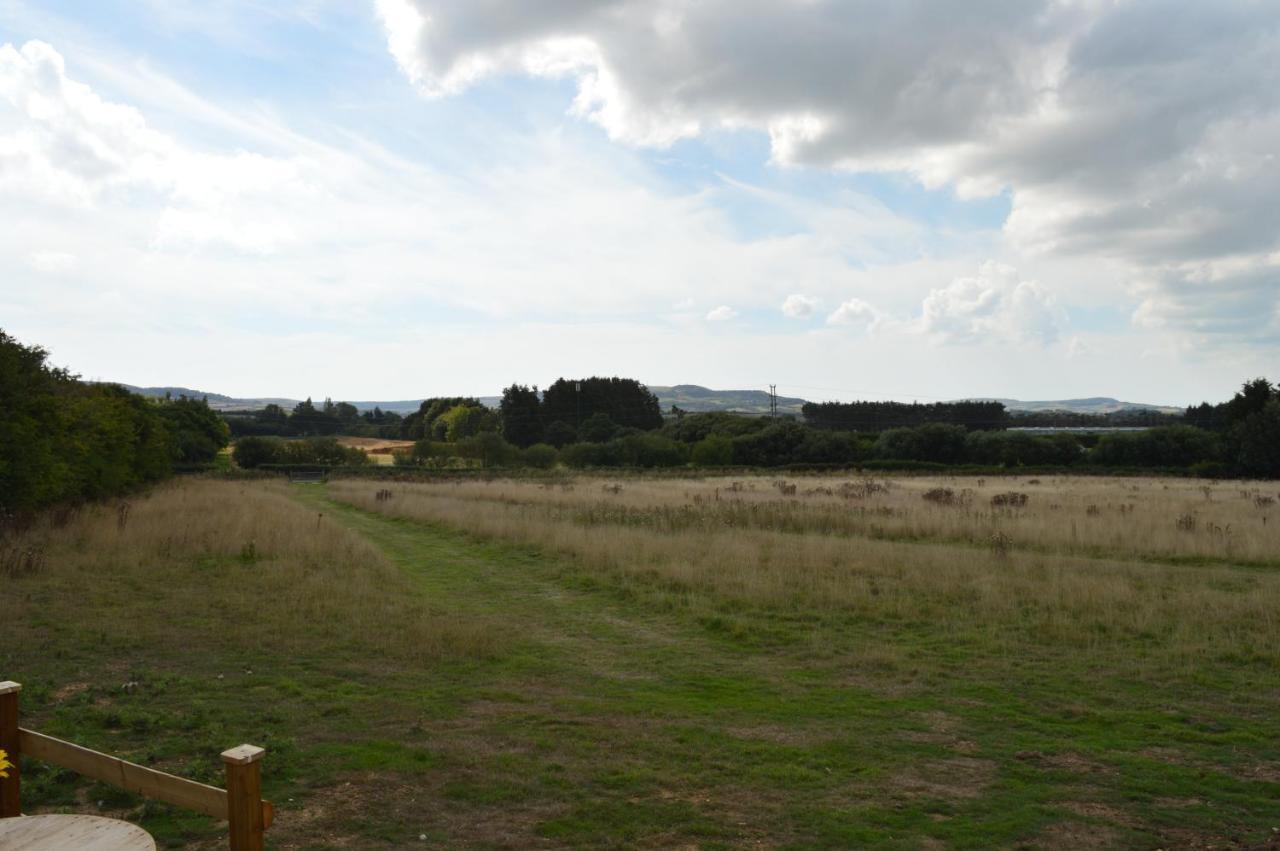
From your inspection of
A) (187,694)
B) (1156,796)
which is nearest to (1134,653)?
(1156,796)

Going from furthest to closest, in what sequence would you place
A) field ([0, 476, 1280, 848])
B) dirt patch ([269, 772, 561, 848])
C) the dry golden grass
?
the dry golden grass < field ([0, 476, 1280, 848]) < dirt patch ([269, 772, 561, 848])

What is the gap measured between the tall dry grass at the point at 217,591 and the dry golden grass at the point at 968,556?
4.62 metres

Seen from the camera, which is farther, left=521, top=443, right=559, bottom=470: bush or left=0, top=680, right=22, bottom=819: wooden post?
left=521, top=443, right=559, bottom=470: bush

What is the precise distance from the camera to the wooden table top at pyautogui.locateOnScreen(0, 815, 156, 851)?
3.71 metres

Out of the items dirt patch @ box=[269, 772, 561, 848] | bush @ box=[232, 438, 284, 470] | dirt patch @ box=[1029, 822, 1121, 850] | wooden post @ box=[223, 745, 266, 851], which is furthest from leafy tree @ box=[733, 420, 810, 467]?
wooden post @ box=[223, 745, 266, 851]

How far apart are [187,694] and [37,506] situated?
724 inches

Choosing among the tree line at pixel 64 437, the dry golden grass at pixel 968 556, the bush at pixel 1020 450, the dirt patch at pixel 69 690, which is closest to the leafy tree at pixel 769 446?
the bush at pixel 1020 450

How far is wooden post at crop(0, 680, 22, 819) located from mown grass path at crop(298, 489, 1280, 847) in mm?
1763

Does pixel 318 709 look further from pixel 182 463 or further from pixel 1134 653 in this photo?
pixel 182 463

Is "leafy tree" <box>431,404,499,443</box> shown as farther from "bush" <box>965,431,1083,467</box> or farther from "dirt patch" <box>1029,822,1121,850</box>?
"dirt patch" <box>1029,822,1121,850</box>

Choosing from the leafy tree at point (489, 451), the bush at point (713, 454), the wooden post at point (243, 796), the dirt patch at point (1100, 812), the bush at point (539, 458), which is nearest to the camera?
the wooden post at point (243, 796)

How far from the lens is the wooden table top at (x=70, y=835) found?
3.71 m

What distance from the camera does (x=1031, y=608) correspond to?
43.1 ft

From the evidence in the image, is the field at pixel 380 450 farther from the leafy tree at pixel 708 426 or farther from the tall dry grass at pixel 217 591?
the tall dry grass at pixel 217 591
